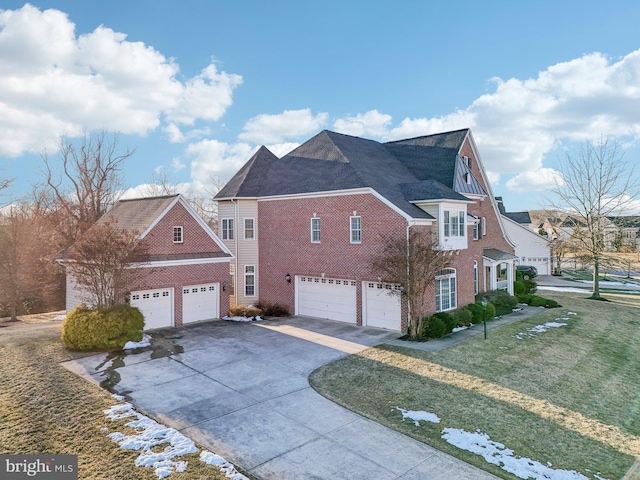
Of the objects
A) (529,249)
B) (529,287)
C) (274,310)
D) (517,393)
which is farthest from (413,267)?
(529,249)

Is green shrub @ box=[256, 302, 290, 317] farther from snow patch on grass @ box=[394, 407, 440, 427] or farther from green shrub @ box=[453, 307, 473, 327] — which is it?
snow patch on grass @ box=[394, 407, 440, 427]

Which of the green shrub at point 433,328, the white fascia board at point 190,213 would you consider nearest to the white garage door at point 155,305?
the white fascia board at point 190,213

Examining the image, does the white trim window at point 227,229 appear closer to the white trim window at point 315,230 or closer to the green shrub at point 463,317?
the white trim window at point 315,230

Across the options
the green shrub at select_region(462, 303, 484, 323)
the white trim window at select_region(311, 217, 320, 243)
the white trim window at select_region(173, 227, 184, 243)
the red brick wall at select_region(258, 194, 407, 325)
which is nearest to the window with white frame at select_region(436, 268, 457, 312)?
the green shrub at select_region(462, 303, 484, 323)

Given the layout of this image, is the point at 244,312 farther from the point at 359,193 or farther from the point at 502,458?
the point at 502,458

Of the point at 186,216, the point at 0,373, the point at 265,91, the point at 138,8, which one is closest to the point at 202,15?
the point at 138,8

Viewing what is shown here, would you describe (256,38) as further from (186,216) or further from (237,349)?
(237,349)
